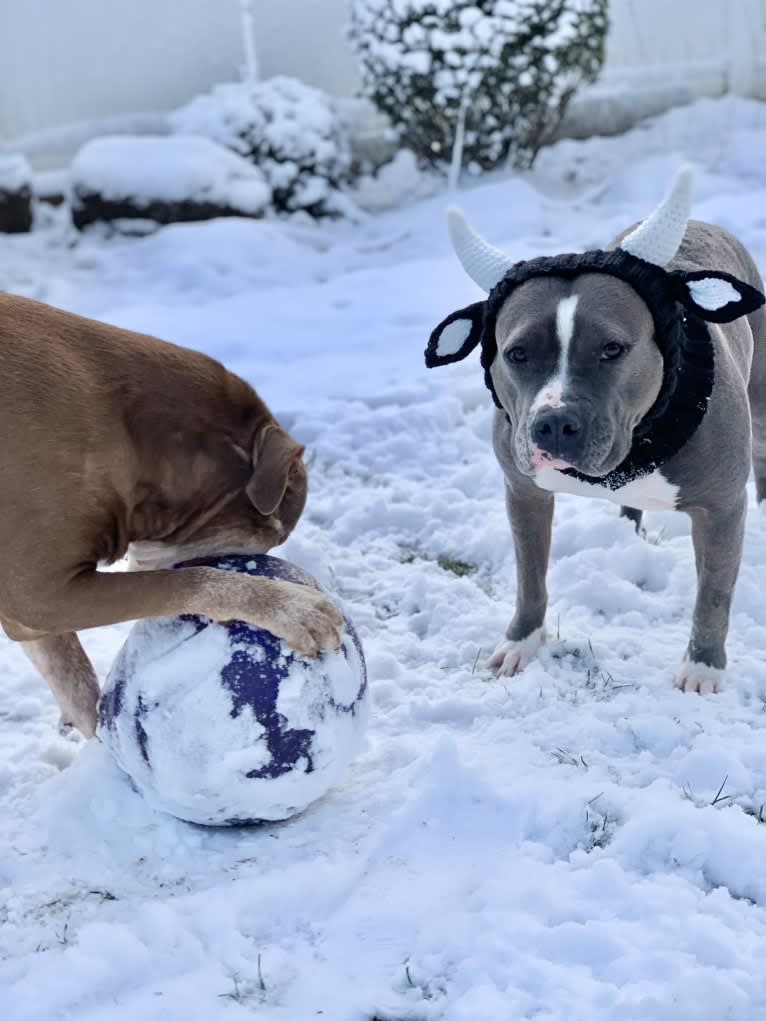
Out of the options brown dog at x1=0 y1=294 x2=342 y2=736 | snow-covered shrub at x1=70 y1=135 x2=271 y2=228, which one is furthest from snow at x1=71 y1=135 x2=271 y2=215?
brown dog at x1=0 y1=294 x2=342 y2=736

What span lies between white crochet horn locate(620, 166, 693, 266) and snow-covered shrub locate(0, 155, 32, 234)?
699cm

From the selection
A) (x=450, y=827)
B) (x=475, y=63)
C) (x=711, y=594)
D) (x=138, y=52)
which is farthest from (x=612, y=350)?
(x=138, y=52)

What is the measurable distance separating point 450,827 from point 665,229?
1549mm

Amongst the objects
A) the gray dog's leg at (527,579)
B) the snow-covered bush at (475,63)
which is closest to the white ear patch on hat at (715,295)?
the gray dog's leg at (527,579)

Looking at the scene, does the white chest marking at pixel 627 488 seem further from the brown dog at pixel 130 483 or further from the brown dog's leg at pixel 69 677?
the brown dog's leg at pixel 69 677

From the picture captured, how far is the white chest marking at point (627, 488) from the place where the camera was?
9.95 feet

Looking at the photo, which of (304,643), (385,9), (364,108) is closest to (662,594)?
(304,643)

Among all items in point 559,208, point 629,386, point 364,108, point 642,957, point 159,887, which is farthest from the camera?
point 364,108

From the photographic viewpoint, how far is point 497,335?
2992mm

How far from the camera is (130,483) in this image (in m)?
2.88

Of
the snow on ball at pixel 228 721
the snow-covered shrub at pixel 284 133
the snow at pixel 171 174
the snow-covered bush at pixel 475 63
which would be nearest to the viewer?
the snow on ball at pixel 228 721

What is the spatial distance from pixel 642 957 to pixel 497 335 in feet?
5.09

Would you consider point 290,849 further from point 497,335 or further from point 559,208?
point 559,208

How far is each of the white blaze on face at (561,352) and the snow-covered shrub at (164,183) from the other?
20.3ft
